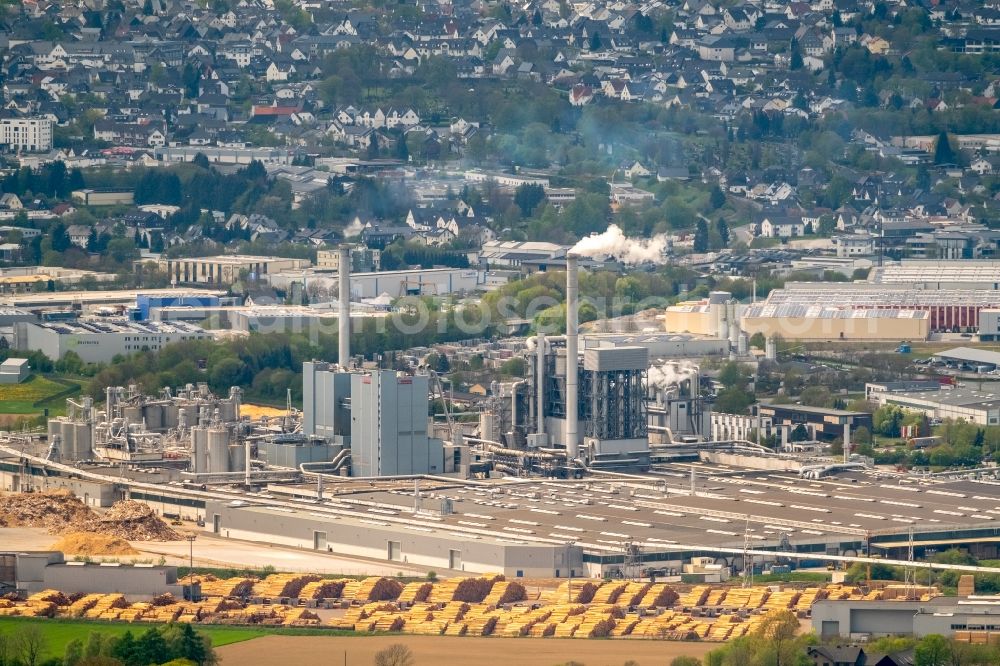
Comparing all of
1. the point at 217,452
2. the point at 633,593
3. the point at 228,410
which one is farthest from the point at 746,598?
the point at 228,410

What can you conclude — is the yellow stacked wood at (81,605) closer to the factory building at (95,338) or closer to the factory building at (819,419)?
the factory building at (819,419)

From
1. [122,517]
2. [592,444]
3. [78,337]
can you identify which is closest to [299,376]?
[78,337]

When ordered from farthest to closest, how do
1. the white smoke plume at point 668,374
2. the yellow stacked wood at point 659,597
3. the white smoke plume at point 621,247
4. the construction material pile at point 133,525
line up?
the white smoke plume at point 621,247 → the white smoke plume at point 668,374 → the construction material pile at point 133,525 → the yellow stacked wood at point 659,597

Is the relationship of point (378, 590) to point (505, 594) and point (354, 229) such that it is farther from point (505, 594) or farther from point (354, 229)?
point (354, 229)

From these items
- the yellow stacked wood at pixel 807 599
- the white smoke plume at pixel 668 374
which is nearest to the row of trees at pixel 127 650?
the yellow stacked wood at pixel 807 599

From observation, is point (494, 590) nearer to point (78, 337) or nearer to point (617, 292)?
point (78, 337)
